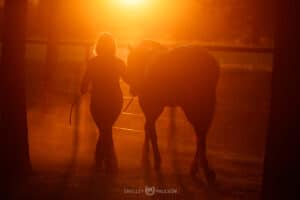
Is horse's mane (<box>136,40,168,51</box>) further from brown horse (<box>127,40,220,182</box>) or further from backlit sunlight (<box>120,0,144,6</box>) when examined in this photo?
backlit sunlight (<box>120,0,144,6</box>)

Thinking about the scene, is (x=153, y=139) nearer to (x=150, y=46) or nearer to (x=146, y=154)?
(x=146, y=154)

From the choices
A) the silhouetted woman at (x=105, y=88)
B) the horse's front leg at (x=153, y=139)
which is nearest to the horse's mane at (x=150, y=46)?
the silhouetted woman at (x=105, y=88)

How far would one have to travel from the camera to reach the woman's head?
23.4ft

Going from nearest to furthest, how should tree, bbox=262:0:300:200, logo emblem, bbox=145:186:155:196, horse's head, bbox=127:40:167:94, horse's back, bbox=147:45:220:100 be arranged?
1. tree, bbox=262:0:300:200
2. logo emblem, bbox=145:186:155:196
3. horse's back, bbox=147:45:220:100
4. horse's head, bbox=127:40:167:94

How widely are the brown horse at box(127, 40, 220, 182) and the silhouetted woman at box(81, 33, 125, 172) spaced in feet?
1.37

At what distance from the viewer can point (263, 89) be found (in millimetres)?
16250

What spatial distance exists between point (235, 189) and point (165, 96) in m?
1.49

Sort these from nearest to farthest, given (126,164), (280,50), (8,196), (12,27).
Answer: (280,50) → (8,196) → (12,27) → (126,164)

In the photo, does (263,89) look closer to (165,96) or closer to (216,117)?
(216,117)

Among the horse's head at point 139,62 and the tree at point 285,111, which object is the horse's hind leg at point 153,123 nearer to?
the horse's head at point 139,62

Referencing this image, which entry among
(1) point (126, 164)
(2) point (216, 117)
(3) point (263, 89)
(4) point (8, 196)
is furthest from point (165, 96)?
(3) point (263, 89)

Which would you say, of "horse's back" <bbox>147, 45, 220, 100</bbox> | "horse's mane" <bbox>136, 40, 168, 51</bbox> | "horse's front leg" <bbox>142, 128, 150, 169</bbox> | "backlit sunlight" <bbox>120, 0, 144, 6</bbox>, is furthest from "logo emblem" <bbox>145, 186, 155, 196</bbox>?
"backlit sunlight" <bbox>120, 0, 144, 6</bbox>

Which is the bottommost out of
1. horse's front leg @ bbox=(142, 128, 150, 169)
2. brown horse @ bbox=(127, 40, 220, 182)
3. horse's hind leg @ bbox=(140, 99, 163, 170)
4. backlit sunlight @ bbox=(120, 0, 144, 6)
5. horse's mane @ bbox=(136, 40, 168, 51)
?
horse's front leg @ bbox=(142, 128, 150, 169)

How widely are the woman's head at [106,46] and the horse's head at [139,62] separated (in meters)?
0.79
